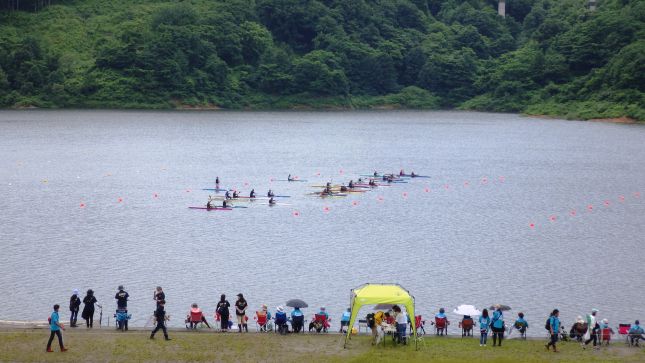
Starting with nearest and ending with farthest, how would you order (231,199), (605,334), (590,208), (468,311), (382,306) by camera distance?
(605,334) < (382,306) < (468,311) < (231,199) < (590,208)

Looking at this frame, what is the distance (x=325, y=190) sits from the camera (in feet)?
281

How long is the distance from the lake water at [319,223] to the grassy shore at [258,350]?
7897 mm

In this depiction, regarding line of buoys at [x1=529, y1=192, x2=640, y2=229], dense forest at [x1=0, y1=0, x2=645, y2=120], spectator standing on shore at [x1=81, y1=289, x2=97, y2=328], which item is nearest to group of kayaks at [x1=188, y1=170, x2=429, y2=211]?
line of buoys at [x1=529, y1=192, x2=640, y2=229]

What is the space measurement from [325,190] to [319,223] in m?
13.9

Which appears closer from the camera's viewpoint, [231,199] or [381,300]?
[381,300]

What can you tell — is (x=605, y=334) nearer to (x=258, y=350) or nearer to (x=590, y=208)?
(x=258, y=350)

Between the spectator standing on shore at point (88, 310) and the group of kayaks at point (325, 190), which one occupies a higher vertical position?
the group of kayaks at point (325, 190)

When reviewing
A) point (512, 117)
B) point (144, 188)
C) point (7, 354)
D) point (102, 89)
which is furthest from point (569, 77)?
point (7, 354)

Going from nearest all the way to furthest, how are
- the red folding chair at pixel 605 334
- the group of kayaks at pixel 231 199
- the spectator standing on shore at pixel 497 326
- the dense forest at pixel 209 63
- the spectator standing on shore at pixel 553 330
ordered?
the spectator standing on shore at pixel 553 330, the spectator standing on shore at pixel 497 326, the red folding chair at pixel 605 334, the group of kayaks at pixel 231 199, the dense forest at pixel 209 63

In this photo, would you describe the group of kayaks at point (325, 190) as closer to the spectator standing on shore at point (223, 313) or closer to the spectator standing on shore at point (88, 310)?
the spectator standing on shore at point (88, 310)

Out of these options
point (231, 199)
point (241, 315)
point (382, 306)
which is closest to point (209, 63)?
point (231, 199)

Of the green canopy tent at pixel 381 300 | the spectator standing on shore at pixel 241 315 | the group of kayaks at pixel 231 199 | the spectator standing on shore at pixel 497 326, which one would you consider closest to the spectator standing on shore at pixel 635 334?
the spectator standing on shore at pixel 497 326

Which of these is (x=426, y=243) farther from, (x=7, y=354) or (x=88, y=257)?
(x=7, y=354)

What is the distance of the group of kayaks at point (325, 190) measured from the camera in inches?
3108
